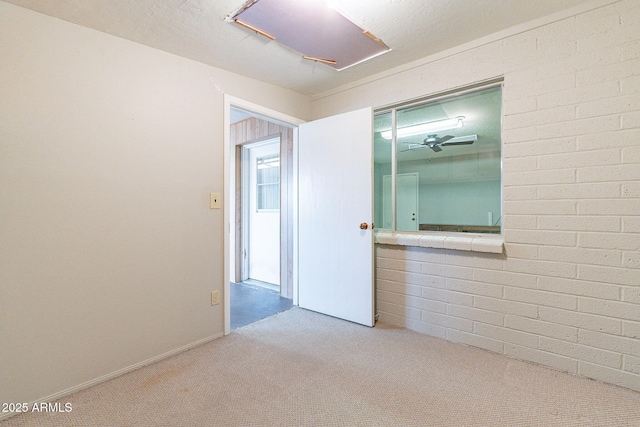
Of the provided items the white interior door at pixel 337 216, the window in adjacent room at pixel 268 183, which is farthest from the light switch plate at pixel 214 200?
the window in adjacent room at pixel 268 183

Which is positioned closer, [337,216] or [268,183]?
[337,216]

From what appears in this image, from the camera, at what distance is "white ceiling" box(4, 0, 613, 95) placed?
67.7 inches

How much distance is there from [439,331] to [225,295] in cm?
190

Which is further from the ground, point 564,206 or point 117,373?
point 564,206

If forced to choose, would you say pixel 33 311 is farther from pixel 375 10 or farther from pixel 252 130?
pixel 252 130

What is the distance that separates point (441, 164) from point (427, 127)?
0.38 m

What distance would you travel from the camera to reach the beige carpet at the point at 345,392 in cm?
151

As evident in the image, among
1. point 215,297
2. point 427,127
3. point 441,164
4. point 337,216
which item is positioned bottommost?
point 215,297

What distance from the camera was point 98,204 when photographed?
74.0 inches

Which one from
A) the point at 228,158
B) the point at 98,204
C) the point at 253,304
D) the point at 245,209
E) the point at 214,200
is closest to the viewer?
the point at 98,204

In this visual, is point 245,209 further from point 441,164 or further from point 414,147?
point 441,164

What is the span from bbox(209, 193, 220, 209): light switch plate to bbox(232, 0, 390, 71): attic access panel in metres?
1.31

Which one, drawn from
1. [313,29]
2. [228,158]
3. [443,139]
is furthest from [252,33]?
[443,139]

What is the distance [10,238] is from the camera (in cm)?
159
